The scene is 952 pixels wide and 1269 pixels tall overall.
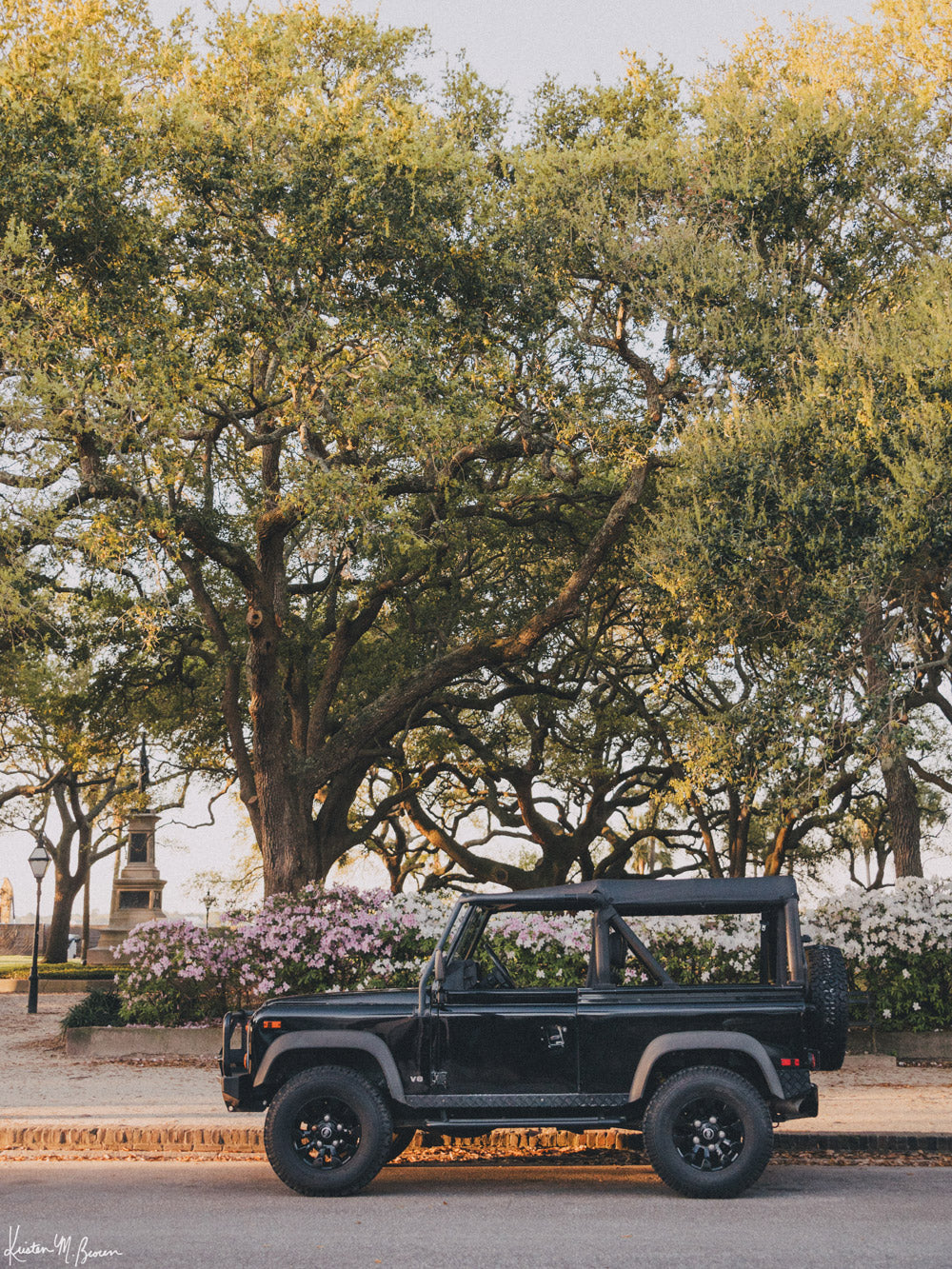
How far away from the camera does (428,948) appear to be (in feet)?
47.6

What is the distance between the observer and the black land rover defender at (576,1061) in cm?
759

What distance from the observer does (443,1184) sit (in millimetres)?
8250

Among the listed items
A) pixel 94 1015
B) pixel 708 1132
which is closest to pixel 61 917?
pixel 94 1015

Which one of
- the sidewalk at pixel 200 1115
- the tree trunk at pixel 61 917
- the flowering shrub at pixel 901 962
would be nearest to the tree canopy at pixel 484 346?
the flowering shrub at pixel 901 962

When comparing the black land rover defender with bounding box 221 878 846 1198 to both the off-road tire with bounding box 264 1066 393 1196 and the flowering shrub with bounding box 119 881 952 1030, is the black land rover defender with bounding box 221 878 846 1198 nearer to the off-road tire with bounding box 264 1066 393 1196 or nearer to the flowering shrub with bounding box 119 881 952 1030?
the off-road tire with bounding box 264 1066 393 1196

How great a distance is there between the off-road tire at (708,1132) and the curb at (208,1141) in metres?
1.82

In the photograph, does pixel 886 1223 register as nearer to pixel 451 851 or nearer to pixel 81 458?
pixel 81 458

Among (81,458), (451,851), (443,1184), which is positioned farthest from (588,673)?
(443,1184)

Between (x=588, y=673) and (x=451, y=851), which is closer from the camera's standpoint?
(x=588, y=673)

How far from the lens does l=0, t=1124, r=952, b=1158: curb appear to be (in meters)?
9.29

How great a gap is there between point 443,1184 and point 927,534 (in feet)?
32.4

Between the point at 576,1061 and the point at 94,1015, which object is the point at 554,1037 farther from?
the point at 94,1015

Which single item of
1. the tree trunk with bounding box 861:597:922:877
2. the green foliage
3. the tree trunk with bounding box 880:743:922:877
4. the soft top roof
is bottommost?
the green foliage

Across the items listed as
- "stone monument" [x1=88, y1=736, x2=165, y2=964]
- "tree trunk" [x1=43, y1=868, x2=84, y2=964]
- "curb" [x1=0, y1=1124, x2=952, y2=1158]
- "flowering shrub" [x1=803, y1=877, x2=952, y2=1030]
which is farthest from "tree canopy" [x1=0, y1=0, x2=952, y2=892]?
"tree trunk" [x1=43, y1=868, x2=84, y2=964]
